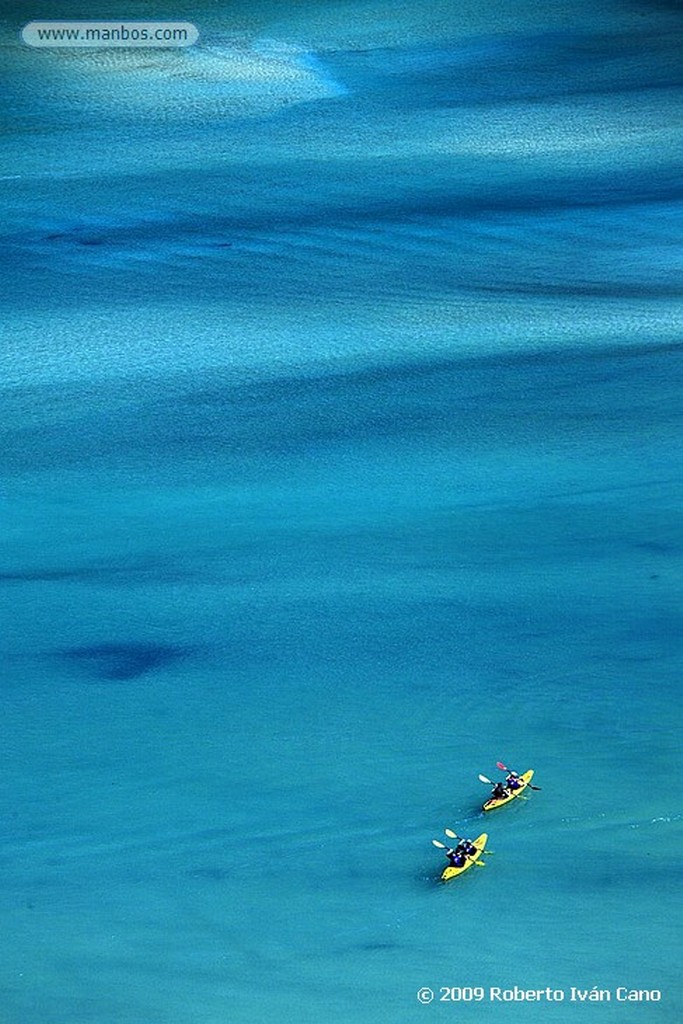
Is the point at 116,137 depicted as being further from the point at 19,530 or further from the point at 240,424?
the point at 19,530

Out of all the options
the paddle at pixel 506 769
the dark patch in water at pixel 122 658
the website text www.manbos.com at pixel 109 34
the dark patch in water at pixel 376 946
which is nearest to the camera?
the dark patch in water at pixel 376 946

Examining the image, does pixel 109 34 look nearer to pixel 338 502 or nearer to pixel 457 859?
pixel 338 502

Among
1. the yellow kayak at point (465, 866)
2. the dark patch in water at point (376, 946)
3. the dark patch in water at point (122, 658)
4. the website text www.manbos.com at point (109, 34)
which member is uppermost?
the website text www.manbos.com at point (109, 34)

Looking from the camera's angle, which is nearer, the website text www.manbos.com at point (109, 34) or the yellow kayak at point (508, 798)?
the yellow kayak at point (508, 798)

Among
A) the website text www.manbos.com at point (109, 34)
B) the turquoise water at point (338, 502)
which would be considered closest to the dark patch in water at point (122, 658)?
the turquoise water at point (338, 502)

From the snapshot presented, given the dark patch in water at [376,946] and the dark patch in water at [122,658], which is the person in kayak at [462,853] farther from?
the dark patch in water at [122,658]

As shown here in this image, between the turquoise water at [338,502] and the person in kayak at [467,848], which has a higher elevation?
the turquoise water at [338,502]

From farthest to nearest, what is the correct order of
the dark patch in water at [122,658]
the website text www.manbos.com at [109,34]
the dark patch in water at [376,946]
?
the website text www.manbos.com at [109,34]
the dark patch in water at [122,658]
the dark patch in water at [376,946]

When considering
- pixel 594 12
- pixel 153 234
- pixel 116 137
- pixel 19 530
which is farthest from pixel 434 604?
pixel 594 12
